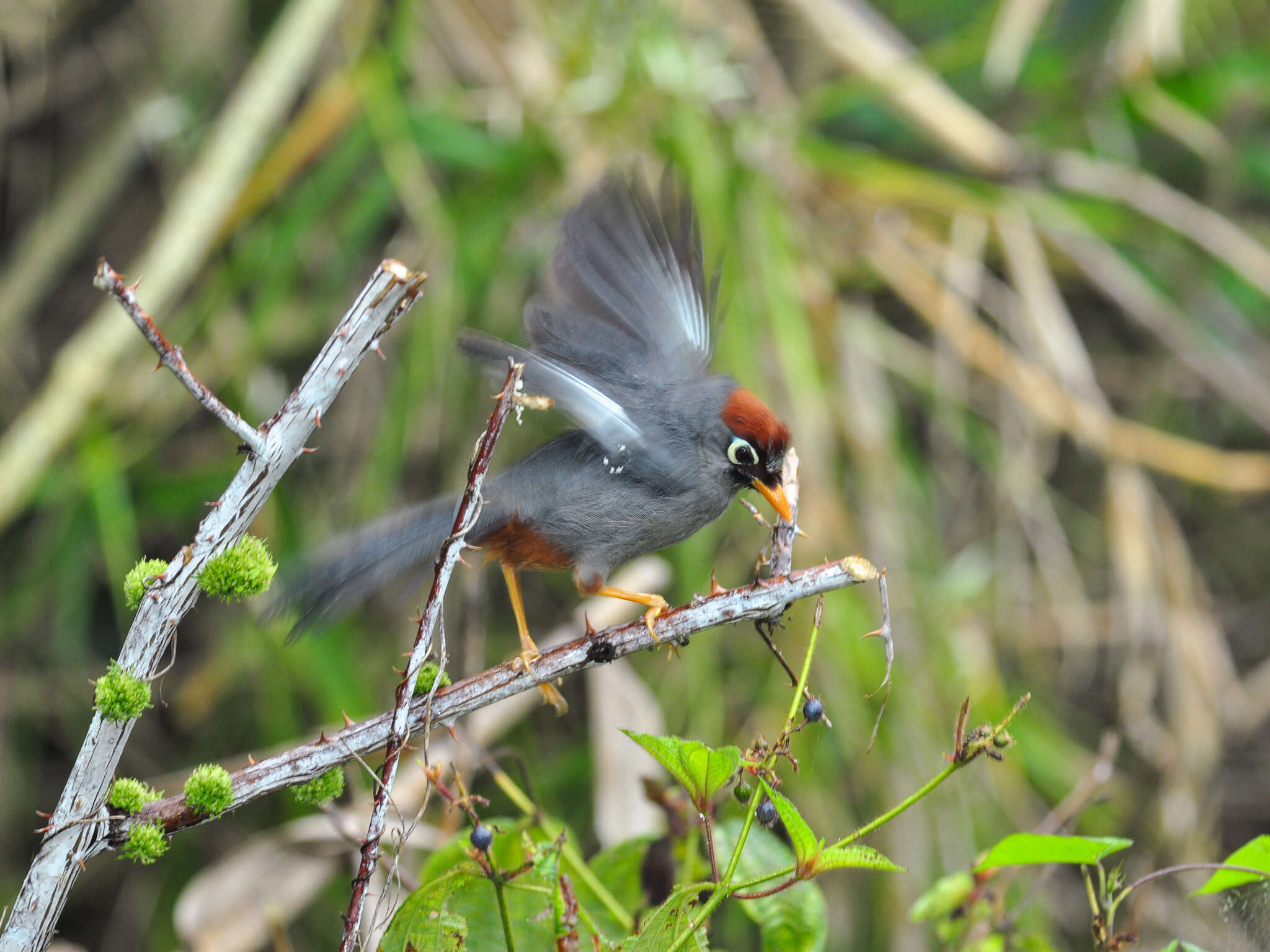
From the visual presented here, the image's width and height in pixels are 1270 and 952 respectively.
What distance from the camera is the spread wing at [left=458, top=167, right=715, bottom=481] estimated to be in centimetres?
204

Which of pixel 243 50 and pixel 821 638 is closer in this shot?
pixel 821 638

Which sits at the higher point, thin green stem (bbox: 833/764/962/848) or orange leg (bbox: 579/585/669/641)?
thin green stem (bbox: 833/764/962/848)

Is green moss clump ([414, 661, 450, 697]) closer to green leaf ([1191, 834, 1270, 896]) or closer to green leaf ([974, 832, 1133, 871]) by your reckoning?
green leaf ([974, 832, 1133, 871])

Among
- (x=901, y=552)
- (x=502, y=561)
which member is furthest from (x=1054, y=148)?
(x=502, y=561)

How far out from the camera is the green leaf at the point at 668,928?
1187 mm

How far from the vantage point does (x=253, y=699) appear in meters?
3.72

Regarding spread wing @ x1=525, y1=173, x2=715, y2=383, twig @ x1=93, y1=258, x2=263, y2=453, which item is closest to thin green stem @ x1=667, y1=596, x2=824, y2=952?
twig @ x1=93, y1=258, x2=263, y2=453

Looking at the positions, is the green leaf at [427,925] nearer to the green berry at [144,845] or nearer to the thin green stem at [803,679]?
the green berry at [144,845]

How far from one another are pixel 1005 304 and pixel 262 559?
357 cm

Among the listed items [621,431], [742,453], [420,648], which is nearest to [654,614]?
[621,431]

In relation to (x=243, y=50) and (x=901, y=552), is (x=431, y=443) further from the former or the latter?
(x=243, y=50)

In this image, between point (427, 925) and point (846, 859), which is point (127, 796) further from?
point (846, 859)

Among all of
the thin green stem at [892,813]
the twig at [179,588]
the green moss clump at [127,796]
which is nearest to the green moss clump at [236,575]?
the twig at [179,588]

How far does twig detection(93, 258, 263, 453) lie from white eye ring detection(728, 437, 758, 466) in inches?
44.0
